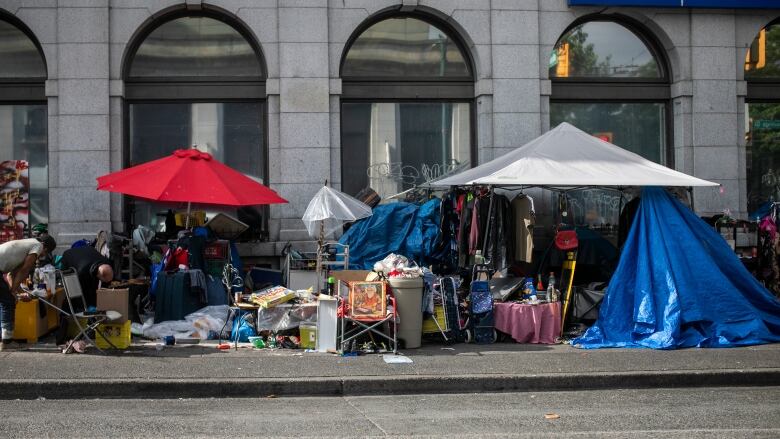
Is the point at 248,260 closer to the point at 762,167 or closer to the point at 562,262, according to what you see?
the point at 562,262

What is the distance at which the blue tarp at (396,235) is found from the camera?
47.1 ft

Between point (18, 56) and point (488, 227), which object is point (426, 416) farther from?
point (18, 56)

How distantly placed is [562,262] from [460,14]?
4864mm

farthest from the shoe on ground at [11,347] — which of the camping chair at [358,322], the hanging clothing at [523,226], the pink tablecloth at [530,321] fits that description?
the hanging clothing at [523,226]

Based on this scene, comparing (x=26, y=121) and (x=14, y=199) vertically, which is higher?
(x=26, y=121)

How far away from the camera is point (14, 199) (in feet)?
50.6

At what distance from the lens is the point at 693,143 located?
1639 centimetres

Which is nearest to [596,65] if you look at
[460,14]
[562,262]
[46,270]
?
[460,14]

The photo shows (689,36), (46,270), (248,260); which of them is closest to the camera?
(46,270)

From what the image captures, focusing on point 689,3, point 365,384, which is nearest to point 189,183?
point 365,384

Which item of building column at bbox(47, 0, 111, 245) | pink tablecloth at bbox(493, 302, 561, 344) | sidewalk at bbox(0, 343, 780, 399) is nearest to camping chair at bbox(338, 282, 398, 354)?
sidewalk at bbox(0, 343, 780, 399)

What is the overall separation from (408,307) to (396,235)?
100 inches

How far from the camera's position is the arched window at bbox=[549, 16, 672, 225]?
1645 centimetres

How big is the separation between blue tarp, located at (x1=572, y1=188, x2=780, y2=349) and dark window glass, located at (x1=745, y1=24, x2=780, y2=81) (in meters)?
5.18
